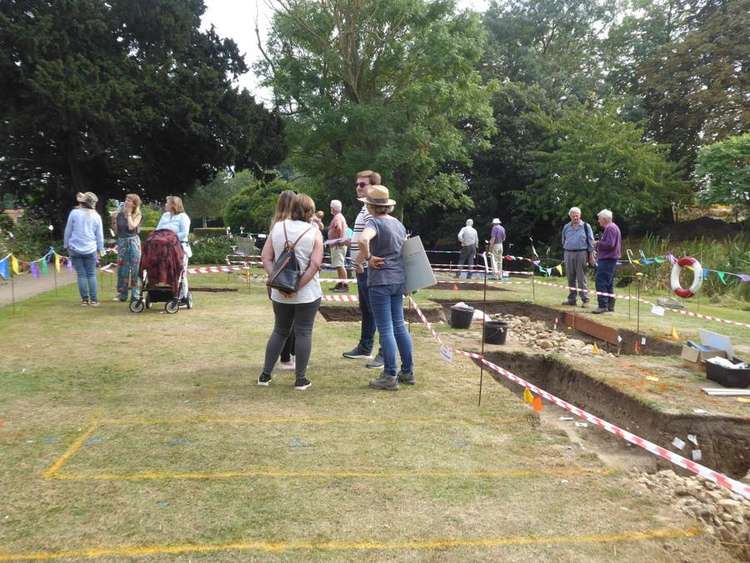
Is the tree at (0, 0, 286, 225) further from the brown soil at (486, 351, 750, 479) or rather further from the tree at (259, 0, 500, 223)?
the brown soil at (486, 351, 750, 479)

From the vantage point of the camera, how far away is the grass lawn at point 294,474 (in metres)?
2.61

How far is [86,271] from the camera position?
Result: 8844 millimetres

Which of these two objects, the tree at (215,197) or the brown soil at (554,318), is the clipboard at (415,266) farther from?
the tree at (215,197)

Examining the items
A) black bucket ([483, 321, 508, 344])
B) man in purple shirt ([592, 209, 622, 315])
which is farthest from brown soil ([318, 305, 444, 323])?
man in purple shirt ([592, 209, 622, 315])

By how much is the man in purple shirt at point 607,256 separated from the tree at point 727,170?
39.6 feet

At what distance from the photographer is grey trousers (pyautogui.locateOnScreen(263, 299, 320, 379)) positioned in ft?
15.6

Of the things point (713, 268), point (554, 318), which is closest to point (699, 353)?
point (554, 318)

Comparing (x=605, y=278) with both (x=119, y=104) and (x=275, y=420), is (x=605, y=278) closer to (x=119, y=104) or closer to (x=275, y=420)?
(x=275, y=420)

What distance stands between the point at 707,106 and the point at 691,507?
25.9 metres

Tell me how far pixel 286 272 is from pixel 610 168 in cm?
2067

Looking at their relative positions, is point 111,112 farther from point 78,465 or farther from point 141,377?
point 78,465

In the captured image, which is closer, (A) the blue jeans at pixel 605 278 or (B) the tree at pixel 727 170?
(A) the blue jeans at pixel 605 278

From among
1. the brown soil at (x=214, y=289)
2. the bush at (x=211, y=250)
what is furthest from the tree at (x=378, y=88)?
the brown soil at (x=214, y=289)

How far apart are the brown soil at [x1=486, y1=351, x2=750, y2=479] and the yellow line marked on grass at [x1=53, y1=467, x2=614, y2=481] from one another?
1338 millimetres
